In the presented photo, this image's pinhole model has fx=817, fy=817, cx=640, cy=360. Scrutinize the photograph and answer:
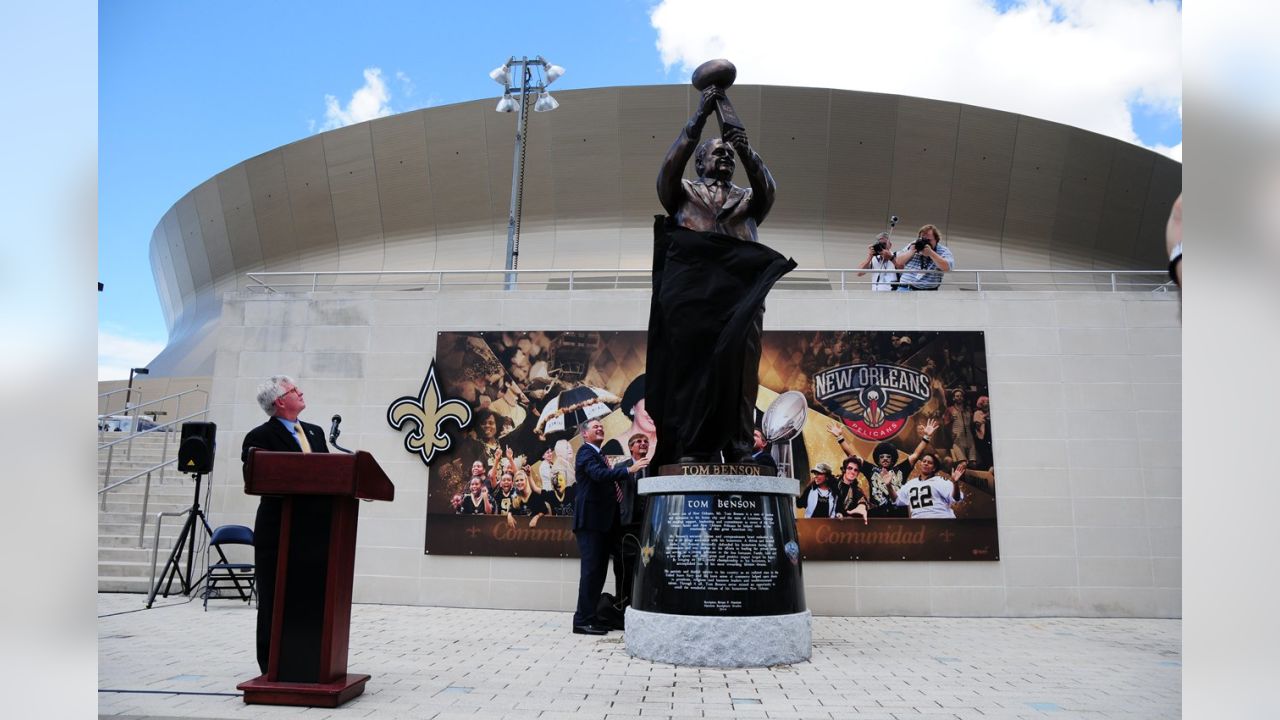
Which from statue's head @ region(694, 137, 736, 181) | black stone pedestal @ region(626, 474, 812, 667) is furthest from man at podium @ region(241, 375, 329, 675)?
statue's head @ region(694, 137, 736, 181)

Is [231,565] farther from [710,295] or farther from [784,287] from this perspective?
[784,287]

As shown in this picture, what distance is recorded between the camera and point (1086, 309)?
9977 millimetres

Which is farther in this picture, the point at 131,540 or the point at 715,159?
the point at 131,540

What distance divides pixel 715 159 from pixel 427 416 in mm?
5255

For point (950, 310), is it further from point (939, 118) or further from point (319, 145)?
point (319, 145)

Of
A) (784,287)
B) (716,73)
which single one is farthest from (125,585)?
(784,287)

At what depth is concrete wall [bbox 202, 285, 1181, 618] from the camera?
364 inches

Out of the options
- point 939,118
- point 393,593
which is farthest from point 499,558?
point 939,118

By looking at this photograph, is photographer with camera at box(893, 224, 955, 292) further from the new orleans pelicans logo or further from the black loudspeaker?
the black loudspeaker

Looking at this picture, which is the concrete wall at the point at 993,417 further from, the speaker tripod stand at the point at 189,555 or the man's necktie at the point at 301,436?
the man's necktie at the point at 301,436

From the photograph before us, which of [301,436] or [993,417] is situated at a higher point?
[993,417]

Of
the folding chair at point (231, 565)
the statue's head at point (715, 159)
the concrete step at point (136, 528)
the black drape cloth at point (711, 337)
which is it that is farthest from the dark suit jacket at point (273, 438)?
the concrete step at point (136, 528)

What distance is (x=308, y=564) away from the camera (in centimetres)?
421
